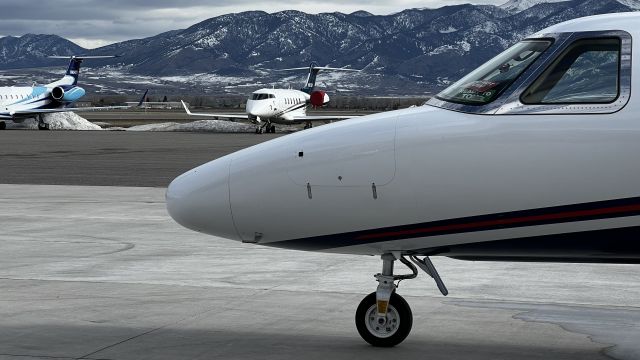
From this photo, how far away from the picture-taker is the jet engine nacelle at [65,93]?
72125mm

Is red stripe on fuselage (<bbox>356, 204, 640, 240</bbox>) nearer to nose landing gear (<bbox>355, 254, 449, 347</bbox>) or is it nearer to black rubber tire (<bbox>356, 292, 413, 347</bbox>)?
nose landing gear (<bbox>355, 254, 449, 347</bbox>)

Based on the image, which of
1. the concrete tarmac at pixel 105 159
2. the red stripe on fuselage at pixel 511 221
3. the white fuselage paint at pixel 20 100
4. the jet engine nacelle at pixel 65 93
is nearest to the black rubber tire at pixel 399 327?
the red stripe on fuselage at pixel 511 221

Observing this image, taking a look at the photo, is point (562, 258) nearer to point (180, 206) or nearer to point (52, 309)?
point (180, 206)

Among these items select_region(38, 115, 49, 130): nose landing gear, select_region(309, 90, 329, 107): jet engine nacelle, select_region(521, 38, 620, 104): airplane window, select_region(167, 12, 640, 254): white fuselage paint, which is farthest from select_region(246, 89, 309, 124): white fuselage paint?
select_region(521, 38, 620, 104): airplane window

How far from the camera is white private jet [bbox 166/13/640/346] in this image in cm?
693

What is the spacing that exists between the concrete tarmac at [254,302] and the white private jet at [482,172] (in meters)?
0.92

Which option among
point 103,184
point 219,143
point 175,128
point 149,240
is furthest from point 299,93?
point 149,240

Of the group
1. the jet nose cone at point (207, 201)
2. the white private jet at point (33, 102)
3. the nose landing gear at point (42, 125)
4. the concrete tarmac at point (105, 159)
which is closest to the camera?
the jet nose cone at point (207, 201)

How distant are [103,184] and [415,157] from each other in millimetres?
17985

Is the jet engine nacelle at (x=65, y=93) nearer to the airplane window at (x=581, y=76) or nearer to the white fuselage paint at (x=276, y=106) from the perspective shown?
the white fuselage paint at (x=276, y=106)

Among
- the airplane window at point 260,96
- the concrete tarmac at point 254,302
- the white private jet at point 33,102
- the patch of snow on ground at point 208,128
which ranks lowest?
the patch of snow on ground at point 208,128

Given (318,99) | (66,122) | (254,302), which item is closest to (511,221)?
(254,302)

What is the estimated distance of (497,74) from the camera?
7.21m

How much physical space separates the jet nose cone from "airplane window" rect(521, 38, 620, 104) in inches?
78.9
